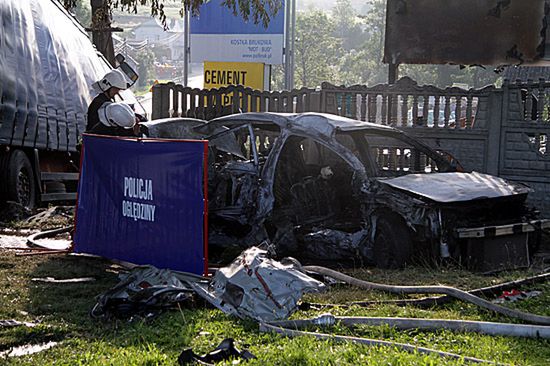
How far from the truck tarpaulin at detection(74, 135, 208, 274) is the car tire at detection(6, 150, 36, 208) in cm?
401

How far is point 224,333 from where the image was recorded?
6.59 meters

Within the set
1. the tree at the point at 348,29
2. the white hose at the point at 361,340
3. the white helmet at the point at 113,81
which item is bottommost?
the white hose at the point at 361,340

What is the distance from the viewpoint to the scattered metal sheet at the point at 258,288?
7.11 m

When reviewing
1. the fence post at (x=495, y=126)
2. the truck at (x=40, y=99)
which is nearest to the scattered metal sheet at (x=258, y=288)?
the fence post at (x=495, y=126)

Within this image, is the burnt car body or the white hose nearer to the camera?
the white hose

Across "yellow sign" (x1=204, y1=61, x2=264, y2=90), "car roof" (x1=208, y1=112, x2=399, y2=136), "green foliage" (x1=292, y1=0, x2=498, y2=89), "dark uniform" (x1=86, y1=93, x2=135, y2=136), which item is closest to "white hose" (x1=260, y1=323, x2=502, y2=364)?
"car roof" (x1=208, y1=112, x2=399, y2=136)

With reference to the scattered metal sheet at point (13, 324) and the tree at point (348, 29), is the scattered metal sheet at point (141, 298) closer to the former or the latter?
the scattered metal sheet at point (13, 324)

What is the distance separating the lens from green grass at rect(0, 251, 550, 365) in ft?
18.8

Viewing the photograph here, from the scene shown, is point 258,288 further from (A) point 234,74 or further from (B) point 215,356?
(A) point 234,74

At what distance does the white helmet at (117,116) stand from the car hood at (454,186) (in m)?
3.41

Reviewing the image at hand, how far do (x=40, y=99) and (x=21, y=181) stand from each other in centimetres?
178

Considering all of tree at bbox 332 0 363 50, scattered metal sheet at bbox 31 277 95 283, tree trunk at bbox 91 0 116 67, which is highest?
tree at bbox 332 0 363 50

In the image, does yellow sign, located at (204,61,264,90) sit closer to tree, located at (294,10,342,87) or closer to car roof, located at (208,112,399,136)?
car roof, located at (208,112,399,136)

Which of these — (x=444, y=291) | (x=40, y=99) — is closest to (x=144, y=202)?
(x=444, y=291)
